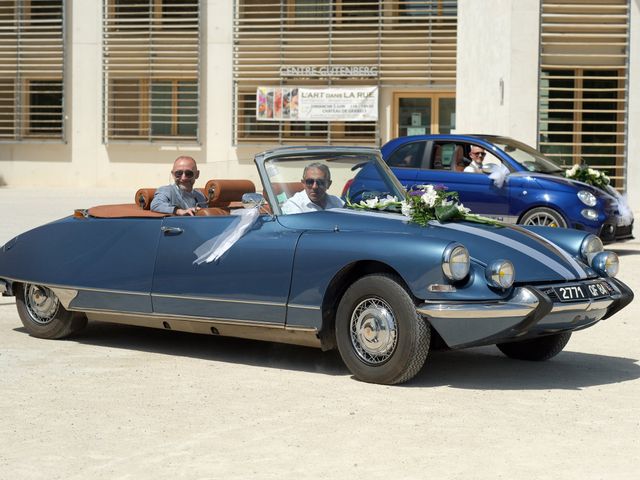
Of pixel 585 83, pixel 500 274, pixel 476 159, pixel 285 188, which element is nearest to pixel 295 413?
pixel 500 274

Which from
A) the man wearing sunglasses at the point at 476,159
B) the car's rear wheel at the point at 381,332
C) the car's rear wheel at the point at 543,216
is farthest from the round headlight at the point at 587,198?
the car's rear wheel at the point at 381,332

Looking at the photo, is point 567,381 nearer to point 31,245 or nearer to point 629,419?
point 629,419

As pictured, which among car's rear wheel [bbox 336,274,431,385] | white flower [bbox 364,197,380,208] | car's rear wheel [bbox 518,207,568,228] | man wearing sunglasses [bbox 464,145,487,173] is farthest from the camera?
man wearing sunglasses [bbox 464,145,487,173]

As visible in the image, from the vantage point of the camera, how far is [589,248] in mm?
8055

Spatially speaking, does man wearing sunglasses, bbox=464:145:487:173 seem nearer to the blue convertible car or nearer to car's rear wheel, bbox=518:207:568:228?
car's rear wheel, bbox=518:207:568:228

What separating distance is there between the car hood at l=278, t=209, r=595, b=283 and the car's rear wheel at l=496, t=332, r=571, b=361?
0.62 m

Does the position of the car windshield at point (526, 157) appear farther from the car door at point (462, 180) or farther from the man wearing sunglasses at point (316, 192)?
the man wearing sunglasses at point (316, 192)

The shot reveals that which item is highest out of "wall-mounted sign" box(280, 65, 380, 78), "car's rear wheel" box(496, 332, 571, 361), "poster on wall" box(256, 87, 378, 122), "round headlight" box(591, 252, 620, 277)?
"wall-mounted sign" box(280, 65, 380, 78)

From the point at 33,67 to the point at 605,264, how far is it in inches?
1066

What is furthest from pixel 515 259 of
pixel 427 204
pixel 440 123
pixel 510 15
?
pixel 440 123

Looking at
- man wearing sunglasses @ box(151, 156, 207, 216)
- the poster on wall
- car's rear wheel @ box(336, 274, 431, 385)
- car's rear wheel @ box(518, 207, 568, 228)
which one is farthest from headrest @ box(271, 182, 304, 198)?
the poster on wall

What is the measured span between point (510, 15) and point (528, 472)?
63.5ft

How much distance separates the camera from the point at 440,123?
30.7 m

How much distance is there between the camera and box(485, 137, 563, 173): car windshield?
16.1 meters
